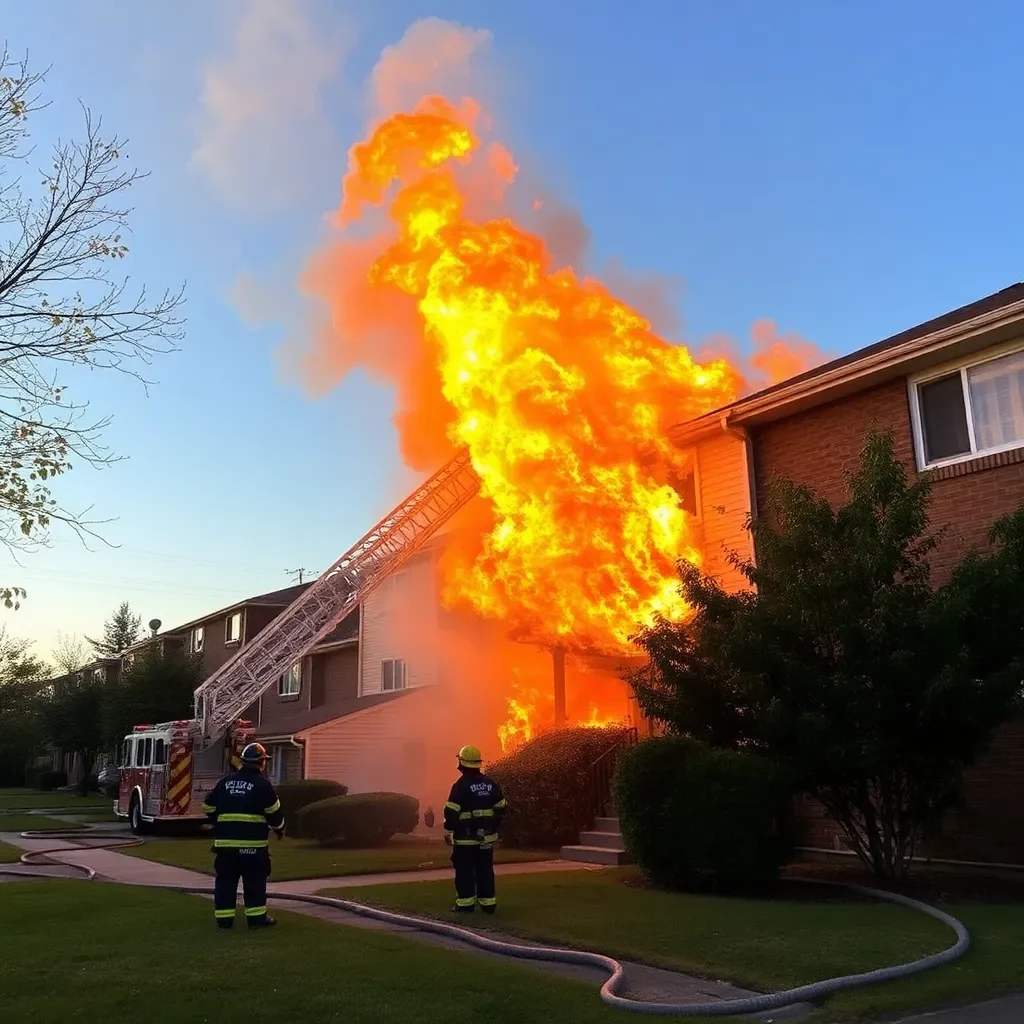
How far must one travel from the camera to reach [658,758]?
10.8 m

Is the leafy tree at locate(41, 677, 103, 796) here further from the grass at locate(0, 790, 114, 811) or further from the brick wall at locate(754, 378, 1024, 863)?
the brick wall at locate(754, 378, 1024, 863)

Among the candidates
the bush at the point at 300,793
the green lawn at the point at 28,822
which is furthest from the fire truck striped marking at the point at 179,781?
the green lawn at the point at 28,822

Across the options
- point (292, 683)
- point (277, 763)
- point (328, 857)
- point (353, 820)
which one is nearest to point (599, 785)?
point (328, 857)

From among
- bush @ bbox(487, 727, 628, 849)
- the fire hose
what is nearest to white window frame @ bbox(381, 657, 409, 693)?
bush @ bbox(487, 727, 628, 849)

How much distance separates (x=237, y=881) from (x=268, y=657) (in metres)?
13.1

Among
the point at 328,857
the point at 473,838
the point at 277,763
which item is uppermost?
the point at 277,763

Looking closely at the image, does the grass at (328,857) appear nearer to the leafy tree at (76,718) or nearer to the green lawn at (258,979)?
the green lawn at (258,979)

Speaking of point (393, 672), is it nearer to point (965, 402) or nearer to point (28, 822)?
point (28, 822)

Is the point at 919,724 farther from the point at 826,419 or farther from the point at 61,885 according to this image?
the point at 61,885

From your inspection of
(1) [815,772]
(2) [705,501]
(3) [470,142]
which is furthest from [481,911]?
(3) [470,142]

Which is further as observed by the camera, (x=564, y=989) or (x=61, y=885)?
(x=61, y=885)

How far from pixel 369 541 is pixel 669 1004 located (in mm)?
15440

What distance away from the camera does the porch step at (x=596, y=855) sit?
13.3m

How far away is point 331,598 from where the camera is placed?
21.1 m
